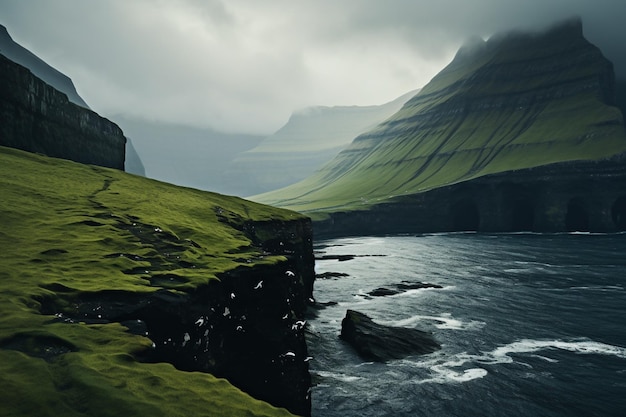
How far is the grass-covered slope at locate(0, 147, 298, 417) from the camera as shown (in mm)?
14566

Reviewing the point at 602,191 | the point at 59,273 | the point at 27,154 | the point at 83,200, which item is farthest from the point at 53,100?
the point at 602,191

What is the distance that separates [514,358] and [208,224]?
122 feet

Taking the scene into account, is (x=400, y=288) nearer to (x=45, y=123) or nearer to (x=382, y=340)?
(x=382, y=340)

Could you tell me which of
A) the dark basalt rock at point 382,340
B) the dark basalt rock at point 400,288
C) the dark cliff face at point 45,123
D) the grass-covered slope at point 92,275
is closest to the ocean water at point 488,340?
the dark basalt rock at point 382,340

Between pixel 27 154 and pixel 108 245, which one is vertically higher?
pixel 27 154

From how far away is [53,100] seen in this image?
245 feet

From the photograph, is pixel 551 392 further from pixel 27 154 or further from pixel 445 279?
pixel 27 154

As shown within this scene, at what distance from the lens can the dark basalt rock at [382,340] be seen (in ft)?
159

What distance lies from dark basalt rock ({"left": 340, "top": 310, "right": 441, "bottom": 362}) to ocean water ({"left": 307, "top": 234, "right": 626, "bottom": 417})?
1194 millimetres

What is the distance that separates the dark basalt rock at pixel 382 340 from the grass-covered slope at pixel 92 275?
1880cm

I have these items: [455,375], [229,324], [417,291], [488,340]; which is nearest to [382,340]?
[455,375]

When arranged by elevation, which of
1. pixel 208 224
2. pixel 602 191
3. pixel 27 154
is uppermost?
pixel 602 191

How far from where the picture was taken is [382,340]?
1977 inches

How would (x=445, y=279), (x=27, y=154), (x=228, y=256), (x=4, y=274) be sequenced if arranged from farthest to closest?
1. (x=445, y=279)
2. (x=27, y=154)
3. (x=228, y=256)
4. (x=4, y=274)
